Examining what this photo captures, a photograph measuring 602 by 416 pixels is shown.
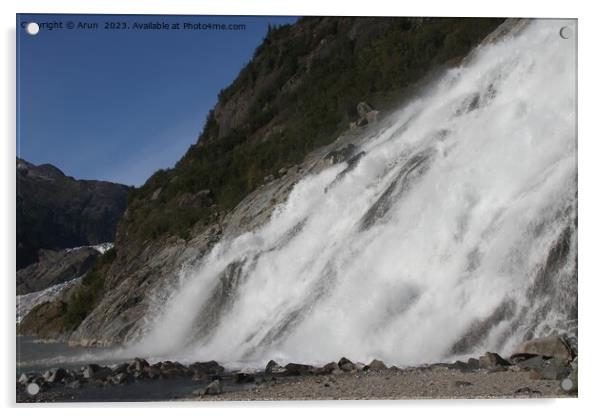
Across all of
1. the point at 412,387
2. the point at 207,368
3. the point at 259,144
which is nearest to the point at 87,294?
the point at 207,368

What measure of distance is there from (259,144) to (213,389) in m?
4.44

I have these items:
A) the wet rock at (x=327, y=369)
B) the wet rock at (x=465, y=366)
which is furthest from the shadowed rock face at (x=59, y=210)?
the wet rock at (x=465, y=366)

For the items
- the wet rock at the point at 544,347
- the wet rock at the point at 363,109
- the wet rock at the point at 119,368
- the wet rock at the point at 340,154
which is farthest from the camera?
the wet rock at the point at 340,154

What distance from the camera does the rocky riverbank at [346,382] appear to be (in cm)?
878

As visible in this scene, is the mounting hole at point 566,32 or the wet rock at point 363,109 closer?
the mounting hole at point 566,32

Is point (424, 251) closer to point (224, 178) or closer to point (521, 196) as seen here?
point (521, 196)

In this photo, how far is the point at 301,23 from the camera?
10438 mm

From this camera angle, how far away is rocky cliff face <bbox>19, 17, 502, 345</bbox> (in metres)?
10.8

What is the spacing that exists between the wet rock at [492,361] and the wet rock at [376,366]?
1.25 meters

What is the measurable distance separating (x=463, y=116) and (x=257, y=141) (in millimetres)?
3385

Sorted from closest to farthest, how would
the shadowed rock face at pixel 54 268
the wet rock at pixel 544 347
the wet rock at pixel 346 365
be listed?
the wet rock at pixel 544 347, the wet rock at pixel 346 365, the shadowed rock face at pixel 54 268

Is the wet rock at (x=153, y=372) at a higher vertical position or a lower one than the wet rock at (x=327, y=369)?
higher

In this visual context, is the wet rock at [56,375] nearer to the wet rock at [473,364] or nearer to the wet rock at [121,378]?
the wet rock at [121,378]

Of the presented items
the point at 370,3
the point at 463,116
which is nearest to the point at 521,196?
the point at 463,116
